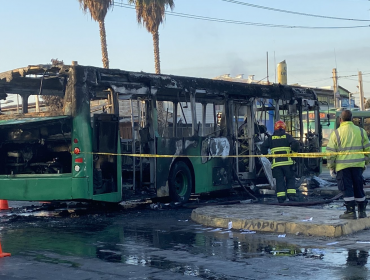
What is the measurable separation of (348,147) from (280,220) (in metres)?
1.51

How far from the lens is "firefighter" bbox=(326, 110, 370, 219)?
8.48 m

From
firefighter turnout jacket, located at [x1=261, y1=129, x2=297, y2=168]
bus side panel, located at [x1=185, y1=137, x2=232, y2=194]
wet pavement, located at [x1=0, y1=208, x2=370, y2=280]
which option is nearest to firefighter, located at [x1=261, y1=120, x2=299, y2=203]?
firefighter turnout jacket, located at [x1=261, y1=129, x2=297, y2=168]

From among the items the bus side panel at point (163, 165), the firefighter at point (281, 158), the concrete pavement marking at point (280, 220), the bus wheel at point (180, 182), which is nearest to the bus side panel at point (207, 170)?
the bus wheel at point (180, 182)

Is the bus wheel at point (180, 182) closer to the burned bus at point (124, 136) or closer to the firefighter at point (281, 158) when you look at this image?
the burned bus at point (124, 136)

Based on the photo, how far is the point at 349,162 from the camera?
8.48 meters

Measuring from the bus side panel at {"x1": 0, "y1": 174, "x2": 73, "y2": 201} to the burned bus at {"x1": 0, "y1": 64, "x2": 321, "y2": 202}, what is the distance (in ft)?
0.06

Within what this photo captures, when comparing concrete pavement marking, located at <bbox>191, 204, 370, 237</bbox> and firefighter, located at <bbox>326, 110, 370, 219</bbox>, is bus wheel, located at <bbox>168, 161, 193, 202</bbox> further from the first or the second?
firefighter, located at <bbox>326, 110, 370, 219</bbox>

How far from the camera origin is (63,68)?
10734mm

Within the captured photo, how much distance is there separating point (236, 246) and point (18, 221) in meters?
5.10

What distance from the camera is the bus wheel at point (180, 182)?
12648 millimetres

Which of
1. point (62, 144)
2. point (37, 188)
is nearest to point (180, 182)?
point (62, 144)

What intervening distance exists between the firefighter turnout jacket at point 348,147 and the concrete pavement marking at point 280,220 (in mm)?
830

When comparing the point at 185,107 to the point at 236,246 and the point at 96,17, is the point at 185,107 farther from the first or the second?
the point at 96,17

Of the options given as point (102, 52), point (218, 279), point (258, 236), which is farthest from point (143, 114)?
point (102, 52)
